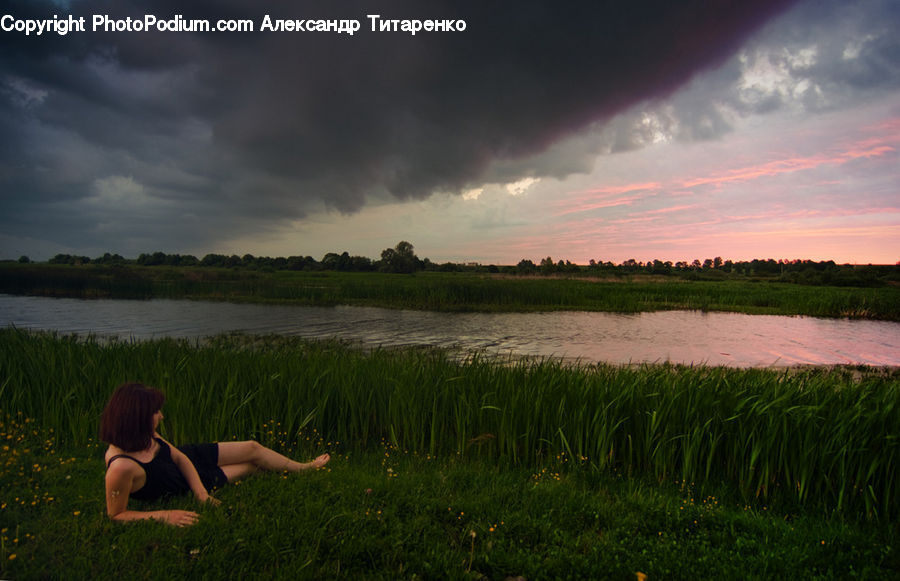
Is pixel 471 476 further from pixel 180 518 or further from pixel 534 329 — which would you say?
pixel 534 329

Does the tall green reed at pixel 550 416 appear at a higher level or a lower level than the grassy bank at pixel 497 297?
lower

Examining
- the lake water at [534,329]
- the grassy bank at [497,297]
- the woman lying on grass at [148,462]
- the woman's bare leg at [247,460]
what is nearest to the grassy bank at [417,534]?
the woman lying on grass at [148,462]

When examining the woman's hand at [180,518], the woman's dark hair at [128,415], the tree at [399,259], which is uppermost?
the tree at [399,259]

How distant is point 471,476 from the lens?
218 inches

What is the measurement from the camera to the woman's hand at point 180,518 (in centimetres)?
390

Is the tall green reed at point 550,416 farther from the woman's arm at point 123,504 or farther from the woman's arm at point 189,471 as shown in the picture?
the woman's arm at point 123,504

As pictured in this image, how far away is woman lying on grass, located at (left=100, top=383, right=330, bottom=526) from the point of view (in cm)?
394

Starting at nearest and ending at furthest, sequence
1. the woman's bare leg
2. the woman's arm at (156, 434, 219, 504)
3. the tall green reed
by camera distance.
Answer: the woman's arm at (156, 434, 219, 504)
the woman's bare leg
the tall green reed

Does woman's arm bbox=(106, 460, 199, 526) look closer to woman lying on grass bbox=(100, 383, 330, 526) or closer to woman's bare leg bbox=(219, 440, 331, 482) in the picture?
woman lying on grass bbox=(100, 383, 330, 526)

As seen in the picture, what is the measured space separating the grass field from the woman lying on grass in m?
0.25

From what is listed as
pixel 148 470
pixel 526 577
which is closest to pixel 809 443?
pixel 526 577

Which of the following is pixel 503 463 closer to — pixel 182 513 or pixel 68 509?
pixel 182 513

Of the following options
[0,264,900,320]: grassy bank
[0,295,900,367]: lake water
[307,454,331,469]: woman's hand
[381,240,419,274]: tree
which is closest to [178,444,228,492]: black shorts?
[307,454,331,469]: woman's hand

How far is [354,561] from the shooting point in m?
3.73
